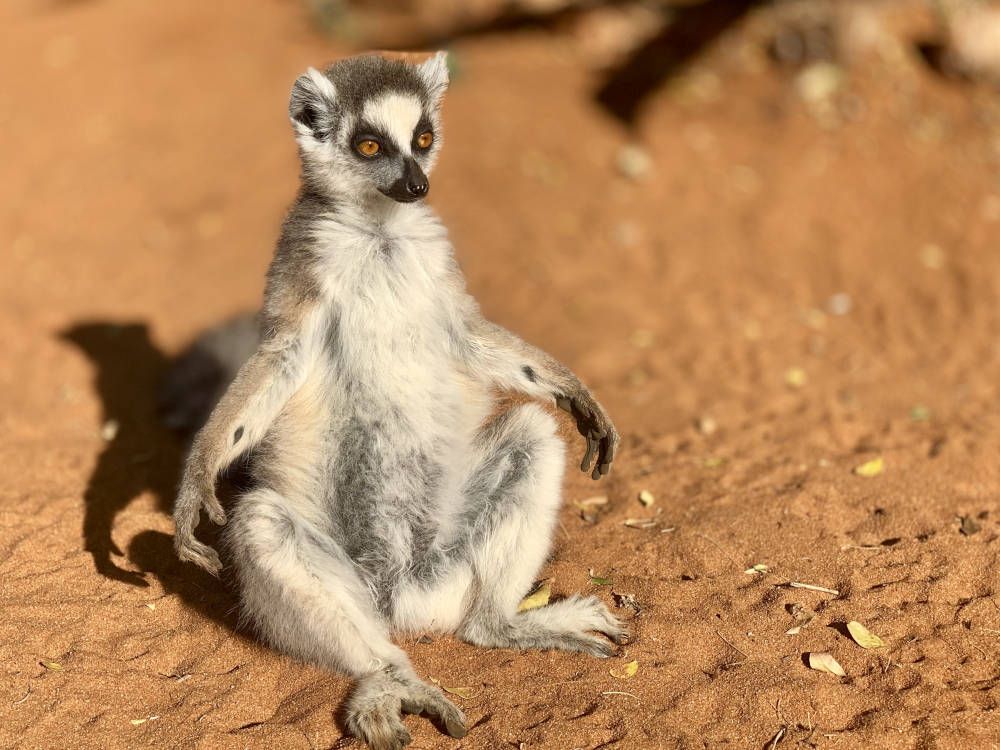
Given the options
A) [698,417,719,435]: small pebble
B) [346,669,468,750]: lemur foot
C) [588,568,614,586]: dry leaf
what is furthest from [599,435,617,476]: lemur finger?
[698,417,719,435]: small pebble

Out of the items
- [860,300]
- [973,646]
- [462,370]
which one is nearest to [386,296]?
[462,370]

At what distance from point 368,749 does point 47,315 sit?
5658 mm

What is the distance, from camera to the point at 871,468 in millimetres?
5949

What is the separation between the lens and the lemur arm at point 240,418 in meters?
4.06

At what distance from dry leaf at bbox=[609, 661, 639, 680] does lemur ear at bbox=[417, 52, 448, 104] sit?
104 inches

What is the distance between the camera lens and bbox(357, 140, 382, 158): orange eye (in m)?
4.27

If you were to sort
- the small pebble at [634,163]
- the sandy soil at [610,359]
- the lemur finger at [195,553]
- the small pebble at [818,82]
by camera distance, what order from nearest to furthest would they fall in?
the lemur finger at [195,553] < the sandy soil at [610,359] < the small pebble at [634,163] < the small pebble at [818,82]

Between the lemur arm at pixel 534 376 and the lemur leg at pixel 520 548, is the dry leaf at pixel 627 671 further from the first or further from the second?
the lemur arm at pixel 534 376

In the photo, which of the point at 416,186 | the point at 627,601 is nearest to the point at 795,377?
the point at 627,601

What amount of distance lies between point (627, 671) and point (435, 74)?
2754 mm

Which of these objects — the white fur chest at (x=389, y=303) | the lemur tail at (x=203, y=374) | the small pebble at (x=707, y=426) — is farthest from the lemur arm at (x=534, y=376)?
the lemur tail at (x=203, y=374)

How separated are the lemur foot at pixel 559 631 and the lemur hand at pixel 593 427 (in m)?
0.61

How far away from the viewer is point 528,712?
4.02 metres

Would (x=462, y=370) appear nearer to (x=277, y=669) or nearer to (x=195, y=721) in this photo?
(x=277, y=669)
